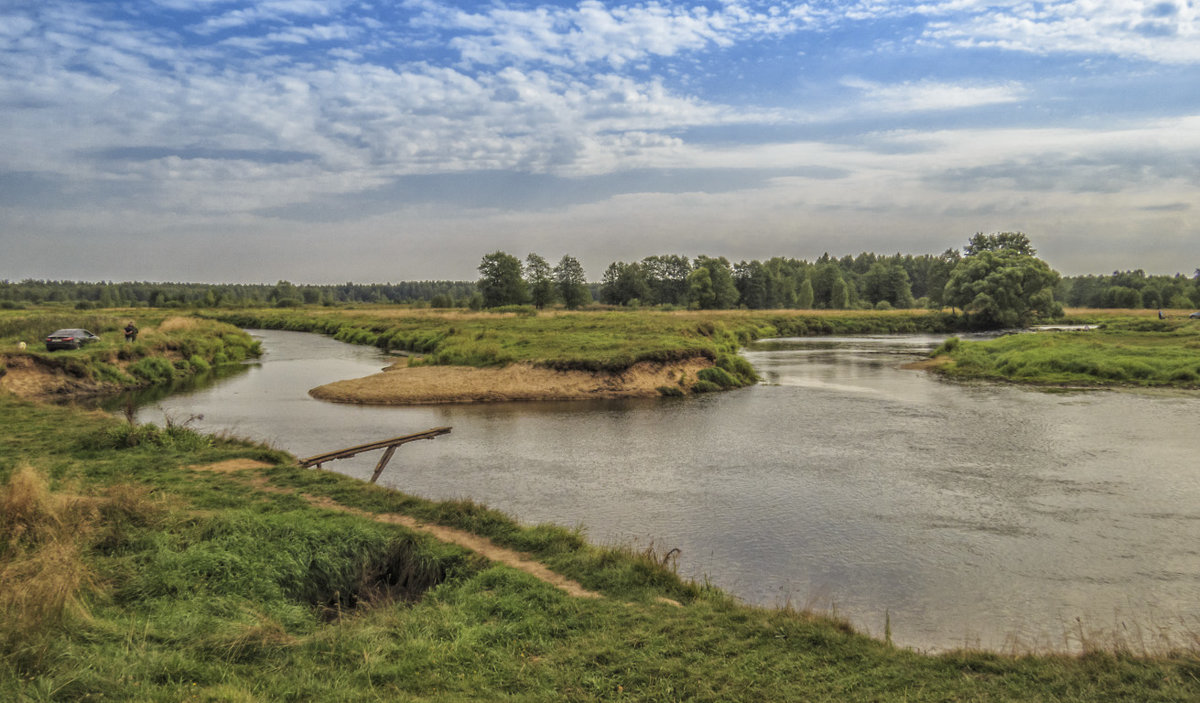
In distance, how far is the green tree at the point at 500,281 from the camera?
102 metres

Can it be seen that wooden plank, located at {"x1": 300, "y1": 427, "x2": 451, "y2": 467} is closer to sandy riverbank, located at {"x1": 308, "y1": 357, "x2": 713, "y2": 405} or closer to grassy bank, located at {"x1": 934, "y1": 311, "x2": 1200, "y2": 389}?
sandy riverbank, located at {"x1": 308, "y1": 357, "x2": 713, "y2": 405}

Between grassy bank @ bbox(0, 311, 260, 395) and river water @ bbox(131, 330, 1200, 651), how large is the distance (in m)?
5.69

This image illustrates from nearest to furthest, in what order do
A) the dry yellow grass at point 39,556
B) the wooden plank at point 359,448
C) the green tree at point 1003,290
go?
→ the dry yellow grass at point 39,556 < the wooden plank at point 359,448 < the green tree at point 1003,290

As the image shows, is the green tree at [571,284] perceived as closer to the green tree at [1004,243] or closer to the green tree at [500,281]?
the green tree at [500,281]

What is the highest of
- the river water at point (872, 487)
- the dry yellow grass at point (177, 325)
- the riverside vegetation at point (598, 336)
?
the dry yellow grass at point (177, 325)

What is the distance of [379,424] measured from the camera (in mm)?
25500

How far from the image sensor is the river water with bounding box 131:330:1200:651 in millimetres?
10516

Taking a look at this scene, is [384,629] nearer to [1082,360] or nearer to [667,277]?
[1082,360]

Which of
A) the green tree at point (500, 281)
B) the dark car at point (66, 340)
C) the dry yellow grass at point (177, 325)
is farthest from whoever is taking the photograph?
the green tree at point (500, 281)

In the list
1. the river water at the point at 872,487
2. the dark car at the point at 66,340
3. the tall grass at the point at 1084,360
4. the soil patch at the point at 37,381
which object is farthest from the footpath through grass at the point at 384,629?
the tall grass at the point at 1084,360

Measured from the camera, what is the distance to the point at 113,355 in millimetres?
37406

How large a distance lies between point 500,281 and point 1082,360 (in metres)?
78.7

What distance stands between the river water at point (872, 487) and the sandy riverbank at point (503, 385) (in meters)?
1.44

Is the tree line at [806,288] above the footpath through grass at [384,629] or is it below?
above
